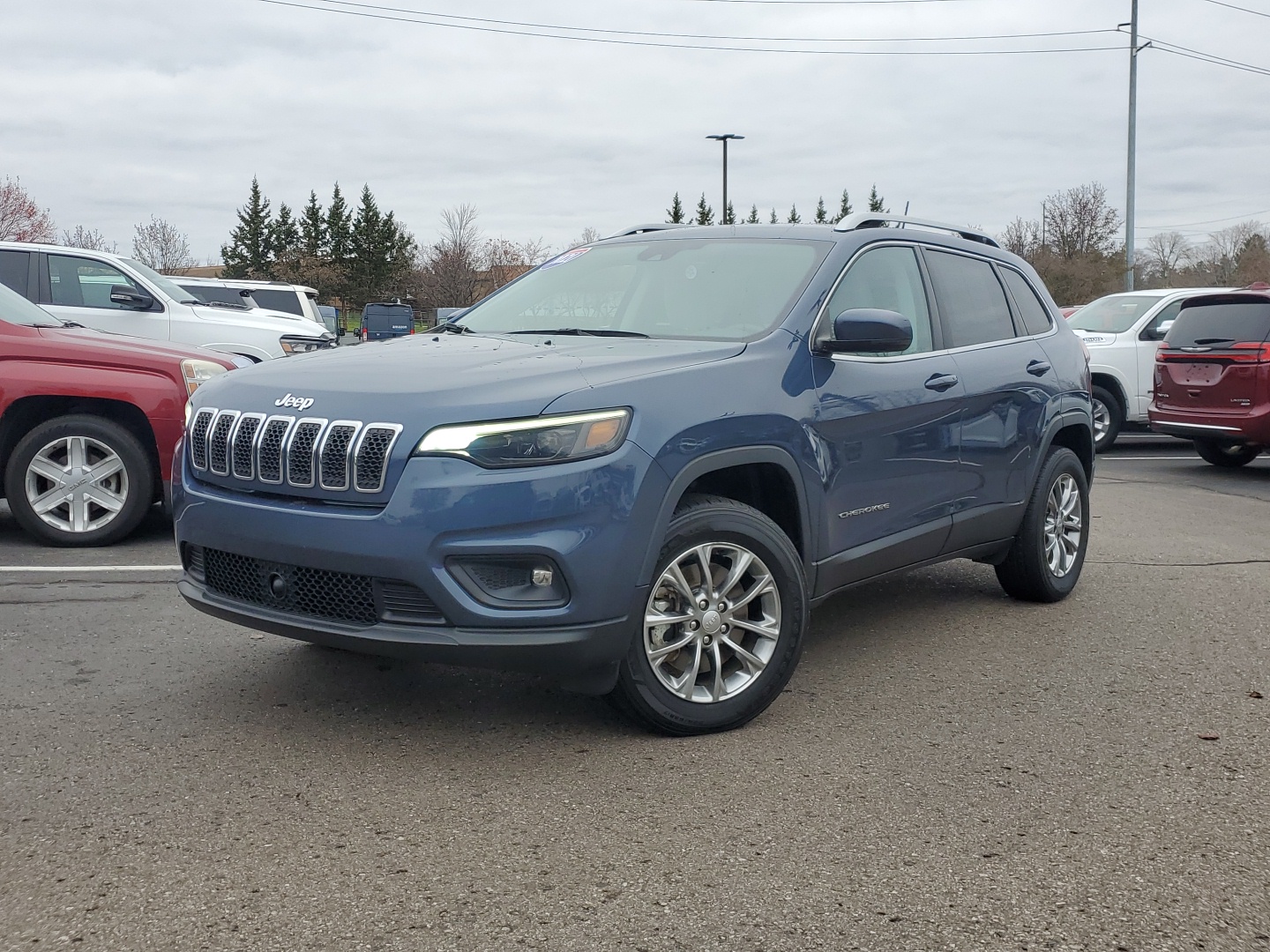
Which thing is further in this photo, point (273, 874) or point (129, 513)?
point (129, 513)

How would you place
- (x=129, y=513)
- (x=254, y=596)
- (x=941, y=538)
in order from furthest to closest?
(x=129, y=513) → (x=941, y=538) → (x=254, y=596)

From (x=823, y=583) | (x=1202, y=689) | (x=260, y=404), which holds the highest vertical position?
(x=260, y=404)

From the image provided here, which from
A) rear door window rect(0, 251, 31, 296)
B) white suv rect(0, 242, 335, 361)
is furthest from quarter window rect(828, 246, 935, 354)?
rear door window rect(0, 251, 31, 296)

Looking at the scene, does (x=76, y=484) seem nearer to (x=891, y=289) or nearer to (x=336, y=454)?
(x=336, y=454)

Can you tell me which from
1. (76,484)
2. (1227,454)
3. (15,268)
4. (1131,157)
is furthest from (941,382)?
(1131,157)

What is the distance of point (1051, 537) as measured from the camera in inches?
Result: 238

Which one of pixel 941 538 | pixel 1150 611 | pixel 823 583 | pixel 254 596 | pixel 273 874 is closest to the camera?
pixel 273 874

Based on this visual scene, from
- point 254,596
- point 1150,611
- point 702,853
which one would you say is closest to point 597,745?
point 702,853

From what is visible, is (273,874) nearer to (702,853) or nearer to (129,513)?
(702,853)

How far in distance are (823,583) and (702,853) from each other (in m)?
1.54

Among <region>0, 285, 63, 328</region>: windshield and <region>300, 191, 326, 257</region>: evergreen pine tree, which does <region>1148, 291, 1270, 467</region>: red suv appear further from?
<region>300, 191, 326, 257</region>: evergreen pine tree

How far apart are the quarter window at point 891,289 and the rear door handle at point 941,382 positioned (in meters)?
0.13

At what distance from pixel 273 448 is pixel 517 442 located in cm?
80

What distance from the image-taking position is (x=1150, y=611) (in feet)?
19.5
